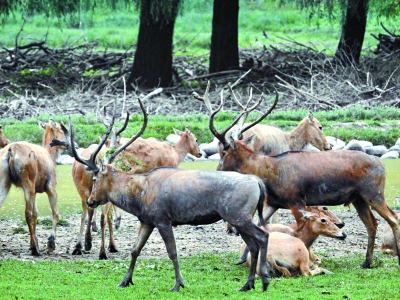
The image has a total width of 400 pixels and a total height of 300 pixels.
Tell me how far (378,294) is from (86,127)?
12474 millimetres

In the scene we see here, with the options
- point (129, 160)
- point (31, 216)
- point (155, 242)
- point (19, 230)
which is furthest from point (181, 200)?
point (19, 230)

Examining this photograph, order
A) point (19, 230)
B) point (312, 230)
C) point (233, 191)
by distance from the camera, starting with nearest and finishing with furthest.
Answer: point (233, 191)
point (312, 230)
point (19, 230)

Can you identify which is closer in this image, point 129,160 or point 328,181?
point 328,181

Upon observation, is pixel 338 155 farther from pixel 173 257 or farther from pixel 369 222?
pixel 173 257

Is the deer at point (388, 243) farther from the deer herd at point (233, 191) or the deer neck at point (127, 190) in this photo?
the deer neck at point (127, 190)

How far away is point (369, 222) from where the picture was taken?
37.5 feet

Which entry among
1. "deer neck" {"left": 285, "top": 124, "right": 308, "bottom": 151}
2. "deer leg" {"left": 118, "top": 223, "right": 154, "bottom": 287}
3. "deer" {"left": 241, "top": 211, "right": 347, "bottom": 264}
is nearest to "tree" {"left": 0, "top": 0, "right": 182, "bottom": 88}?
"deer neck" {"left": 285, "top": 124, "right": 308, "bottom": 151}

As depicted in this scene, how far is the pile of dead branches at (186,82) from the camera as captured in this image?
2316 cm

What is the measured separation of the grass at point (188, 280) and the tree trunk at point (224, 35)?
15.4 meters

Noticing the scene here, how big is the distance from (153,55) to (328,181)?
1483 cm

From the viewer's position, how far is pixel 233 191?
934 centimetres

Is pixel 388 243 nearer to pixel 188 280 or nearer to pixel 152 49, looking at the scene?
pixel 188 280

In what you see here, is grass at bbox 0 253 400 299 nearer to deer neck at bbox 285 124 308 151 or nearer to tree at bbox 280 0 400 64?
deer neck at bbox 285 124 308 151

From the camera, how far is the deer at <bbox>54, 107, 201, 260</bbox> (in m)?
11.9
